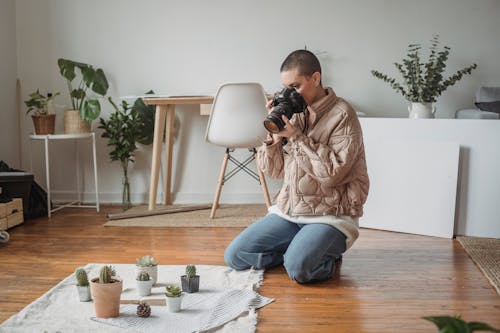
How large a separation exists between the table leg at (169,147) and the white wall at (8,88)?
3.21ft

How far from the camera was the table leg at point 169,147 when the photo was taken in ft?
12.0

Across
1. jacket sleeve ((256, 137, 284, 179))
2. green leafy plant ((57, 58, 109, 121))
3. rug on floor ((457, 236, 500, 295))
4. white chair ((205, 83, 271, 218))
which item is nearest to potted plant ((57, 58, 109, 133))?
green leafy plant ((57, 58, 109, 121))

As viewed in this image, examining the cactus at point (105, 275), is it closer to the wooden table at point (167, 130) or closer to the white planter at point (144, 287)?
the white planter at point (144, 287)

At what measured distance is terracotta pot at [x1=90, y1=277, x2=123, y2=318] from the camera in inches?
68.4

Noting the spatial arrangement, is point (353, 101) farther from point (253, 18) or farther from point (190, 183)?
point (190, 183)

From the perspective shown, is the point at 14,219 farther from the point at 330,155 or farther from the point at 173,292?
the point at 330,155

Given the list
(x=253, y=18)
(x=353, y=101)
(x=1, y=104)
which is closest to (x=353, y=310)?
(x=353, y=101)

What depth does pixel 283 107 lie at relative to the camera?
2008mm

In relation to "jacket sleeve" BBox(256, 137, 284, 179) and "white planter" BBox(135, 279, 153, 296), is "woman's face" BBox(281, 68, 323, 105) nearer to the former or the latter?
"jacket sleeve" BBox(256, 137, 284, 179)

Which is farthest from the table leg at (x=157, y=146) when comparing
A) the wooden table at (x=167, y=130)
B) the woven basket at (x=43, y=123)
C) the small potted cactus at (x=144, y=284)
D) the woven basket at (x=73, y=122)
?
the small potted cactus at (x=144, y=284)

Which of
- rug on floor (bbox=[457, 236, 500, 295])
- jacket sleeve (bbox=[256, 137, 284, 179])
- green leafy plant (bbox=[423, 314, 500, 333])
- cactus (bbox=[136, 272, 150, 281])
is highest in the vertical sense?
jacket sleeve (bbox=[256, 137, 284, 179])

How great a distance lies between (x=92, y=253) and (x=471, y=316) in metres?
1.55

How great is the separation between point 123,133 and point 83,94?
13.2 inches

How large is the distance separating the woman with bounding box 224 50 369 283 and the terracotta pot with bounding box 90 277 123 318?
60 cm
